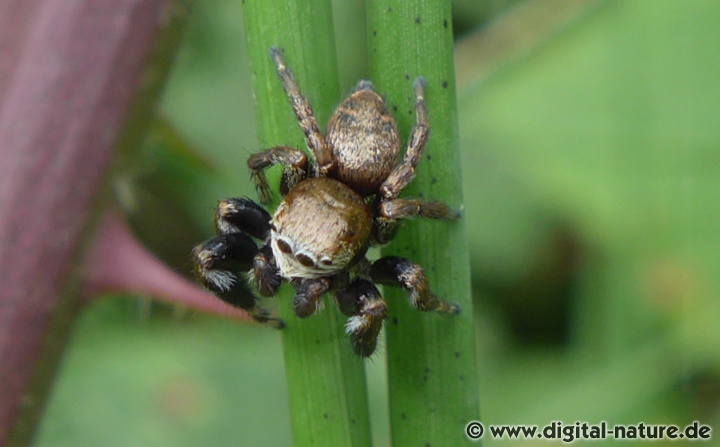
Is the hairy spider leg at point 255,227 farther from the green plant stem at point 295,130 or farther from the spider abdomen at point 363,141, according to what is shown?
the green plant stem at point 295,130

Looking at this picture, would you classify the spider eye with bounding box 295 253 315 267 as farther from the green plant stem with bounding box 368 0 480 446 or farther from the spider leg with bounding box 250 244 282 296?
the green plant stem with bounding box 368 0 480 446

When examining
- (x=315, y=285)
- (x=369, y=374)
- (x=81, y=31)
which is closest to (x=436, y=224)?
(x=315, y=285)

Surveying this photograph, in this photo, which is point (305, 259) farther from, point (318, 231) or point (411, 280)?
point (411, 280)

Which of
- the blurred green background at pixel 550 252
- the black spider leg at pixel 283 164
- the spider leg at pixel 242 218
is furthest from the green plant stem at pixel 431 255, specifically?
the blurred green background at pixel 550 252

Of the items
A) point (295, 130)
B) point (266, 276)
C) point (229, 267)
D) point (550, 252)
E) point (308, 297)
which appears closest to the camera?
point (295, 130)

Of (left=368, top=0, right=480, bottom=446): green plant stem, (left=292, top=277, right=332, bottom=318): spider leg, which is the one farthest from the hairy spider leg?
(left=368, top=0, right=480, bottom=446): green plant stem

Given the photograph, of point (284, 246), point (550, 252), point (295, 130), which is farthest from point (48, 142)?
point (550, 252)
